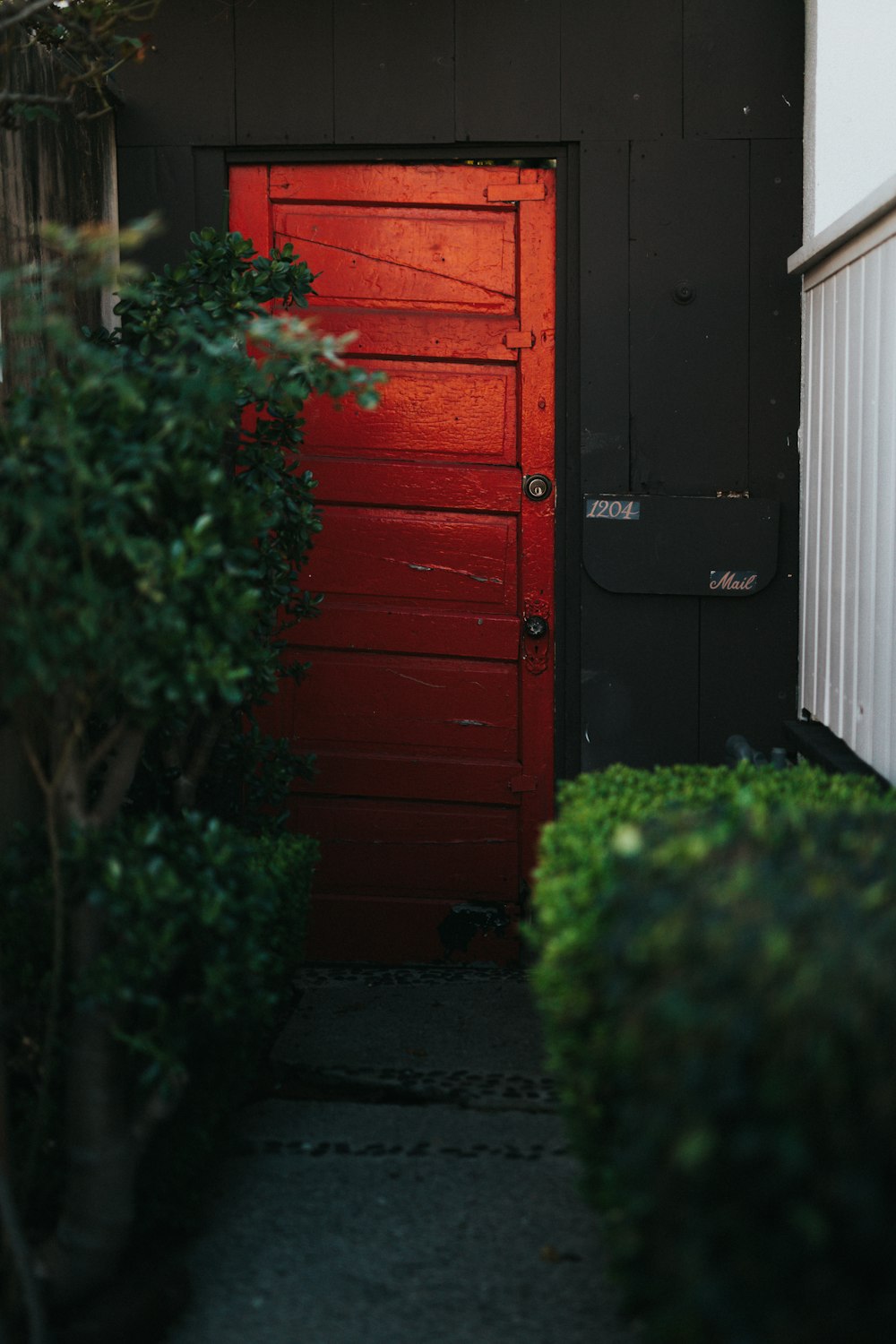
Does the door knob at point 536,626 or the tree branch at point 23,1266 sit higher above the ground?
the door knob at point 536,626

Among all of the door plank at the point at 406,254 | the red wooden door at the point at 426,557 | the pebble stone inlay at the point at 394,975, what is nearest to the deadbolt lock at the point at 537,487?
the red wooden door at the point at 426,557

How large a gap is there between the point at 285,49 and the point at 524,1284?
14.3 ft

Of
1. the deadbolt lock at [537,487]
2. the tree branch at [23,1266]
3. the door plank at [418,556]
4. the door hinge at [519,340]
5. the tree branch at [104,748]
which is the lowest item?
the tree branch at [23,1266]

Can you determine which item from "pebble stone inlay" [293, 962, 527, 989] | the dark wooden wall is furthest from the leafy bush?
the dark wooden wall

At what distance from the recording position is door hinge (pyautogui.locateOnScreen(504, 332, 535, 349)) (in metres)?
4.83

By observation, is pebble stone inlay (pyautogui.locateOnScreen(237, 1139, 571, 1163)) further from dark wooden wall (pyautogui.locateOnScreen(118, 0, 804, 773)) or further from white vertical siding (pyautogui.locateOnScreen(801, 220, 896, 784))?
dark wooden wall (pyautogui.locateOnScreen(118, 0, 804, 773))

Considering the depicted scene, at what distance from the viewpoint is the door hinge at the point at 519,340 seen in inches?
190

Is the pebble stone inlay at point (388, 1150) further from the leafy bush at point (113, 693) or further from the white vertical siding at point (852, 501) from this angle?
the white vertical siding at point (852, 501)

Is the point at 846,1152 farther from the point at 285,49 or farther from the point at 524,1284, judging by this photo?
the point at 285,49

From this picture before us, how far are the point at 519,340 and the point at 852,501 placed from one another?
156cm

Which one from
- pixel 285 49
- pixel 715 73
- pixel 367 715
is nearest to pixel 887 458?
pixel 715 73

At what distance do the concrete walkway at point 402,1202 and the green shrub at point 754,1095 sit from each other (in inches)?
32.8

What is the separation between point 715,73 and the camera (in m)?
4.63

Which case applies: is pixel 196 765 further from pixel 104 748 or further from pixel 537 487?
pixel 537 487
